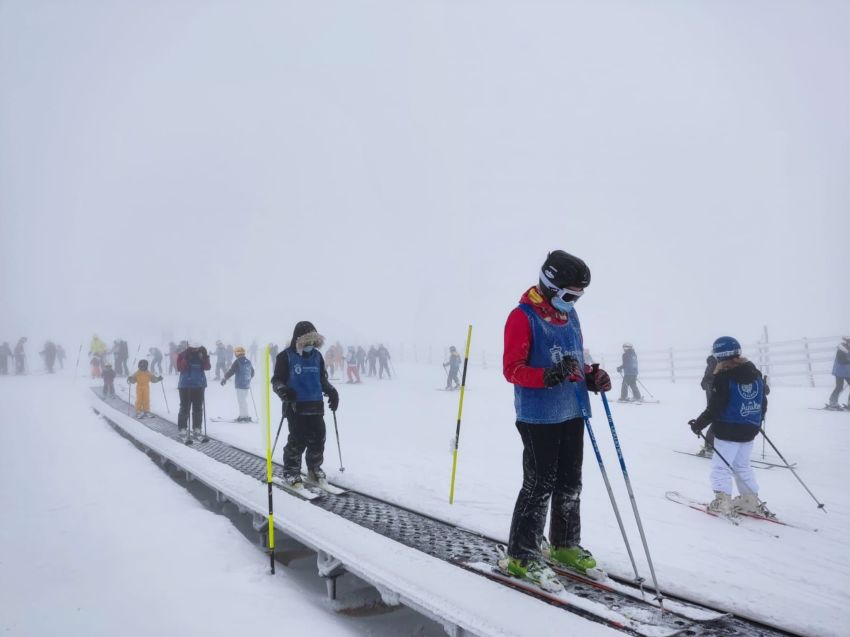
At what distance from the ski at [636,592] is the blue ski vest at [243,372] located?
11193 millimetres

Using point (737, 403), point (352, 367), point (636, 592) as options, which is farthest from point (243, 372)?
point (352, 367)

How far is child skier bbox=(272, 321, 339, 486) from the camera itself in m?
5.97

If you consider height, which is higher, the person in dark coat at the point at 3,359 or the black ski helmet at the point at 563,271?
the black ski helmet at the point at 563,271

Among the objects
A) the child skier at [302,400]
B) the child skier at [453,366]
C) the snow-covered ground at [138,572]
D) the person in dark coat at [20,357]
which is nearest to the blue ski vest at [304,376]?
the child skier at [302,400]

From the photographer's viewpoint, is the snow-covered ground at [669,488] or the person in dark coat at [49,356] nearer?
the snow-covered ground at [669,488]

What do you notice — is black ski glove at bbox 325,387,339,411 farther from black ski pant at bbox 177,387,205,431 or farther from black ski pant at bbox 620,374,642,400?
black ski pant at bbox 620,374,642,400

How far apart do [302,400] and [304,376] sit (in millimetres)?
276

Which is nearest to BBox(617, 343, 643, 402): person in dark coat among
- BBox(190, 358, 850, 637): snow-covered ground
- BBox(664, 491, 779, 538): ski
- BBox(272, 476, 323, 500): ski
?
BBox(190, 358, 850, 637): snow-covered ground

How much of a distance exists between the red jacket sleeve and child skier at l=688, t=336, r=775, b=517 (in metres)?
3.11

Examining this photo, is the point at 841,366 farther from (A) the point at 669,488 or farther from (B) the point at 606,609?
(B) the point at 606,609

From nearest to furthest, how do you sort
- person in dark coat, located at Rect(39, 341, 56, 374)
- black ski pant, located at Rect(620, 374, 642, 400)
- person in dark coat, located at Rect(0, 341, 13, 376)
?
black ski pant, located at Rect(620, 374, 642, 400) < person in dark coat, located at Rect(0, 341, 13, 376) < person in dark coat, located at Rect(39, 341, 56, 374)

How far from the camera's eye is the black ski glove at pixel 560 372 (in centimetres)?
283

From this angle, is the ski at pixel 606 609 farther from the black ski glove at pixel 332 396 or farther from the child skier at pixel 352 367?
the child skier at pixel 352 367

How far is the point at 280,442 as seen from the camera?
34.7 feet
